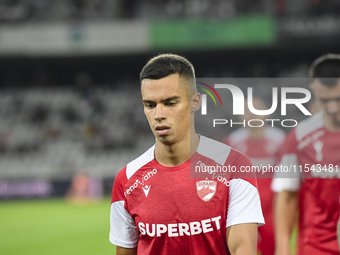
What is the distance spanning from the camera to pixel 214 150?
2631mm

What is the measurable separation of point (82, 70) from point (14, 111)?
14.2 feet

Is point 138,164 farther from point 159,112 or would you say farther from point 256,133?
point 256,133

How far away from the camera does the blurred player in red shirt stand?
5547 mm

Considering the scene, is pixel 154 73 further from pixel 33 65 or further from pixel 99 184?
pixel 33 65

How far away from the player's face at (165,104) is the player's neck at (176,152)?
0.11 meters

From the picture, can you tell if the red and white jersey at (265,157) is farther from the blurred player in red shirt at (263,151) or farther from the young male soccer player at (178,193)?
the young male soccer player at (178,193)

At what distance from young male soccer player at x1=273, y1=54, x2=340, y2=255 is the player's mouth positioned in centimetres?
150

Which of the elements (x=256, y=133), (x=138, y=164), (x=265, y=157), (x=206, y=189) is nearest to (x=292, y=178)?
(x=206, y=189)

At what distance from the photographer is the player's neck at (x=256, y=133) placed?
20.7ft

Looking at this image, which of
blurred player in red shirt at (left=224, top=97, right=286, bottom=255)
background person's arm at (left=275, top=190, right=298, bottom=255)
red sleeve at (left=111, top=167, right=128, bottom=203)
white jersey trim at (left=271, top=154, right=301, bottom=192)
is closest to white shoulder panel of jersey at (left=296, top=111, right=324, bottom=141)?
white jersey trim at (left=271, top=154, right=301, bottom=192)

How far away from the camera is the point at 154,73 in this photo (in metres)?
2.47

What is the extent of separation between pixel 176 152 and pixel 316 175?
143 centimetres

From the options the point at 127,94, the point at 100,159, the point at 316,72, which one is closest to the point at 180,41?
the point at 127,94

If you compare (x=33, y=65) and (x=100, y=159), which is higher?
(x=33, y=65)
